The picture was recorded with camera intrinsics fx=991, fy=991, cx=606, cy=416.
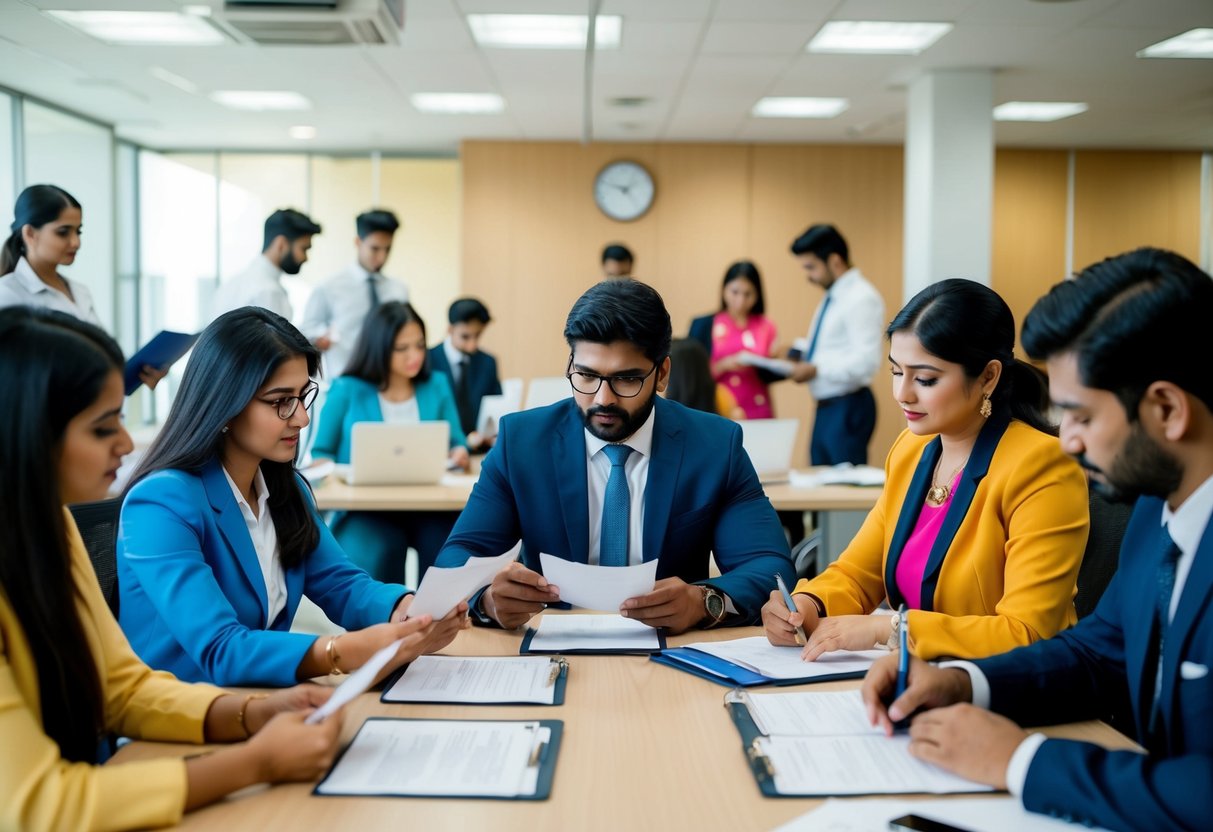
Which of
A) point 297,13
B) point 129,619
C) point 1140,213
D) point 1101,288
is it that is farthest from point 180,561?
point 1140,213

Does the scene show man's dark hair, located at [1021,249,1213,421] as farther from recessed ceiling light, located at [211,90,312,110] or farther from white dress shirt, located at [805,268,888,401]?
recessed ceiling light, located at [211,90,312,110]

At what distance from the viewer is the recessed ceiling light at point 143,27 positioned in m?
5.35

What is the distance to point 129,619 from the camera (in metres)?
1.77

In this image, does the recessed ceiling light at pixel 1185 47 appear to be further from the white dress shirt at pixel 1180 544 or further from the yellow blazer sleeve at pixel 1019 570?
the white dress shirt at pixel 1180 544

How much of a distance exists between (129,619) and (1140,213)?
Answer: 9.81 m

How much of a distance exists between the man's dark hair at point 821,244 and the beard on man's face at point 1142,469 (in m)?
4.30

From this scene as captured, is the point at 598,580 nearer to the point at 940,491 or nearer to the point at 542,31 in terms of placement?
the point at 940,491

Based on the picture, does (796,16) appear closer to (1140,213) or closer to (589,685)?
(589,685)

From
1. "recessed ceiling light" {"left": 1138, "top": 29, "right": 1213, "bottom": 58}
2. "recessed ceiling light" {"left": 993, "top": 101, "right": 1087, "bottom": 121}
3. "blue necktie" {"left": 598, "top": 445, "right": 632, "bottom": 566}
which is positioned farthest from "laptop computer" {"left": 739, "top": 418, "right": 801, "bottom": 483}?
"recessed ceiling light" {"left": 993, "top": 101, "right": 1087, "bottom": 121}

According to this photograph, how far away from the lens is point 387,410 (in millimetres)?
4074

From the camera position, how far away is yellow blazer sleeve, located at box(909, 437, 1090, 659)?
1.68 m

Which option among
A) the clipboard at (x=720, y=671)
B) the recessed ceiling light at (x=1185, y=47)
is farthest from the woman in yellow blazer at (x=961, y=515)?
the recessed ceiling light at (x=1185, y=47)

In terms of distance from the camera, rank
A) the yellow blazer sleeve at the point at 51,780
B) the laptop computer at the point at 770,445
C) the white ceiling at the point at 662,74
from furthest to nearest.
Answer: the white ceiling at the point at 662,74, the laptop computer at the point at 770,445, the yellow blazer sleeve at the point at 51,780

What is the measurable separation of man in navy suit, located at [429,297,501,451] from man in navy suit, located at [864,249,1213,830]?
4.19 meters
